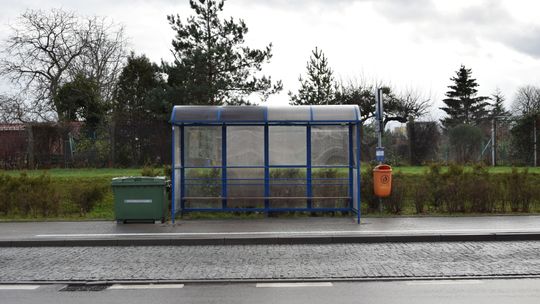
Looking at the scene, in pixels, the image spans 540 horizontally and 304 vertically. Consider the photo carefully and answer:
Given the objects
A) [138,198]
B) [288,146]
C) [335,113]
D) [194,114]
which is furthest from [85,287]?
[288,146]

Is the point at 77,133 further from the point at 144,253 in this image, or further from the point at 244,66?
the point at 144,253

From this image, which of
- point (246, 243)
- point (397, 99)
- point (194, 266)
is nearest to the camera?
point (194, 266)

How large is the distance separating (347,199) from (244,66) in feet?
68.7

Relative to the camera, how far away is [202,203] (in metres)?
16.9

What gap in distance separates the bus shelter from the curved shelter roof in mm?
786

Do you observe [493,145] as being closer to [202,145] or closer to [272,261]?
[202,145]

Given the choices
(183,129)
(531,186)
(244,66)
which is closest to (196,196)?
(183,129)

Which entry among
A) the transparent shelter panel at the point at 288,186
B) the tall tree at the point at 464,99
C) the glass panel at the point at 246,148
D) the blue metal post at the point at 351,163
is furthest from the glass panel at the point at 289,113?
the tall tree at the point at 464,99

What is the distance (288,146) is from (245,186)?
149 centimetres

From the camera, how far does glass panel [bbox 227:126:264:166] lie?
17000 mm

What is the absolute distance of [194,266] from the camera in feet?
34.3

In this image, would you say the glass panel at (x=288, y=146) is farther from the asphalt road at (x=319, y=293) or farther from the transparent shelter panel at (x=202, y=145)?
the asphalt road at (x=319, y=293)

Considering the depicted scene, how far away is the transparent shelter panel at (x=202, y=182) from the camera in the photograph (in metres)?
16.9

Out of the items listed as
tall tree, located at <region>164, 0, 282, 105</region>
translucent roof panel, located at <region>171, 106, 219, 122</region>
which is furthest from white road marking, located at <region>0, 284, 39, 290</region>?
tall tree, located at <region>164, 0, 282, 105</region>
